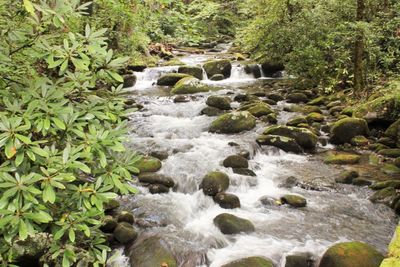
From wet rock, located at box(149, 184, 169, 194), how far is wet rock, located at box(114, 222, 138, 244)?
1351mm

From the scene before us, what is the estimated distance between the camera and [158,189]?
6.45 m

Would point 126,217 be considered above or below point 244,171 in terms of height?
above

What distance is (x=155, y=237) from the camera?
5.12 metres

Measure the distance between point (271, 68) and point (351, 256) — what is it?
13591 mm

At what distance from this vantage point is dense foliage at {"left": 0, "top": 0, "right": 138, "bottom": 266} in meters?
2.14

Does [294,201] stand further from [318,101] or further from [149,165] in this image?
[318,101]

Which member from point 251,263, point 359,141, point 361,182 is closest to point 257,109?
point 359,141

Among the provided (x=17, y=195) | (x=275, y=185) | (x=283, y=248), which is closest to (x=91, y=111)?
(x=17, y=195)

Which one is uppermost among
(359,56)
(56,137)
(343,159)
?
(56,137)

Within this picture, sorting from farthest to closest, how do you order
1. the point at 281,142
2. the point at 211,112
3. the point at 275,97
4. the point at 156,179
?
the point at 275,97 → the point at 211,112 → the point at 281,142 → the point at 156,179

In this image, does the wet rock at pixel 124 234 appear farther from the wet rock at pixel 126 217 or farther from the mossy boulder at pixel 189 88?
the mossy boulder at pixel 189 88

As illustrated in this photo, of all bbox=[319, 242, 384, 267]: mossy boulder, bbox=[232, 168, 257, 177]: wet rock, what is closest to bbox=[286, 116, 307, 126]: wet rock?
bbox=[232, 168, 257, 177]: wet rock

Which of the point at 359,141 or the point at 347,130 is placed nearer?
the point at 359,141

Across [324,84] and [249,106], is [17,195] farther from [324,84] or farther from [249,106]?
[324,84]
